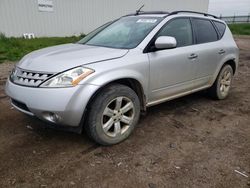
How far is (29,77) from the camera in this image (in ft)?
10.6

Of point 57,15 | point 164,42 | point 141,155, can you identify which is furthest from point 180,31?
point 57,15

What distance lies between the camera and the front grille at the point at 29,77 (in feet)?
10.2

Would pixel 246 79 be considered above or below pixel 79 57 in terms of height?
below

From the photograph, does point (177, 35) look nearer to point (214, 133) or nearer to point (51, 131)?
point (214, 133)

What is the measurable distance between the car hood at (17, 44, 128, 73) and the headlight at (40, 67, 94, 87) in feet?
0.25

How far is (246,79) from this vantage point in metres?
7.48

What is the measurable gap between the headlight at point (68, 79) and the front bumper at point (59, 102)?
0.05m

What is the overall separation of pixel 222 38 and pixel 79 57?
3072mm

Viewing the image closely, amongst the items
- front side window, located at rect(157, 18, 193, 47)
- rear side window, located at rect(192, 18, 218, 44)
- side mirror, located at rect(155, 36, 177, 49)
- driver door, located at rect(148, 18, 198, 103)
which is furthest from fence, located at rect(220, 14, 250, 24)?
side mirror, located at rect(155, 36, 177, 49)

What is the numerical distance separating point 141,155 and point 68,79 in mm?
1190

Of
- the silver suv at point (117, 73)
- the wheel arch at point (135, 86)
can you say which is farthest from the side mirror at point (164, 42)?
the wheel arch at point (135, 86)

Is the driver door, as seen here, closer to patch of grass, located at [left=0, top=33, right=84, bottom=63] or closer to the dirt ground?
the dirt ground

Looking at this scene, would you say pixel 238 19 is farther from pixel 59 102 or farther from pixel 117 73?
pixel 59 102

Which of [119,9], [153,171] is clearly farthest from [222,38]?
[119,9]
